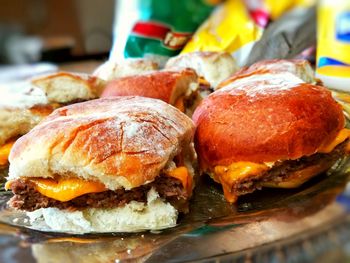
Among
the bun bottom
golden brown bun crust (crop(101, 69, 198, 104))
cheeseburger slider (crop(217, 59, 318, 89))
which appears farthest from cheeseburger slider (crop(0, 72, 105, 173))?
the bun bottom

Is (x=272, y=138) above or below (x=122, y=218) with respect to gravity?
above

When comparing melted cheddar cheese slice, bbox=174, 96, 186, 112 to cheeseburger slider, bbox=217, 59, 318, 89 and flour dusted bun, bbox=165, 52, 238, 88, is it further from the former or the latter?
flour dusted bun, bbox=165, 52, 238, 88

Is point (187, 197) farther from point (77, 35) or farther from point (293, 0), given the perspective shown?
point (77, 35)

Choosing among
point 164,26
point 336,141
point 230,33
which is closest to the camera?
point 336,141

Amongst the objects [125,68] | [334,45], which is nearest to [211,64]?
[125,68]

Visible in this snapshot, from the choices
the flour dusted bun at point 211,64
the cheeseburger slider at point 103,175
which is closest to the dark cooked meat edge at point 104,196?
the cheeseburger slider at point 103,175

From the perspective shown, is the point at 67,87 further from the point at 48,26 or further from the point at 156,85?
the point at 48,26

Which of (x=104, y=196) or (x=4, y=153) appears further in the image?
(x=4, y=153)
